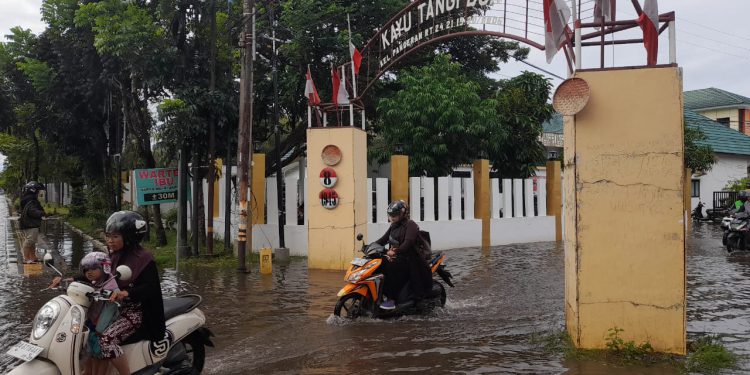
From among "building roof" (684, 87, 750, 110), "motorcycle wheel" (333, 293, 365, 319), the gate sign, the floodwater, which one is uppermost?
"building roof" (684, 87, 750, 110)

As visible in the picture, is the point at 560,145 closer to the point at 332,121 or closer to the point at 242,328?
the point at 332,121

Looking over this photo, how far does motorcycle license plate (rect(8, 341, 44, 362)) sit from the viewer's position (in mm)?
3660

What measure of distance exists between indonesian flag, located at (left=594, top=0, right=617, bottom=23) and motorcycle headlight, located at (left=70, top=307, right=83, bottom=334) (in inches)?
208

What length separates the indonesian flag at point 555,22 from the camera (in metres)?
6.21

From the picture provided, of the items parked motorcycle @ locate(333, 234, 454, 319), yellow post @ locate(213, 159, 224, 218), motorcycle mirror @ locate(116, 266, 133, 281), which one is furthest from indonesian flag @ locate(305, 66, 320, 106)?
motorcycle mirror @ locate(116, 266, 133, 281)

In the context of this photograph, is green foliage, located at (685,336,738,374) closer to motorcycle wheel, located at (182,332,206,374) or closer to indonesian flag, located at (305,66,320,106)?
motorcycle wheel, located at (182,332,206,374)

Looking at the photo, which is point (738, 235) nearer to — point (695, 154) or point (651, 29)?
point (695, 154)

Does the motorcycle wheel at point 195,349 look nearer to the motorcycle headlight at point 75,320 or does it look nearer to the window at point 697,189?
the motorcycle headlight at point 75,320

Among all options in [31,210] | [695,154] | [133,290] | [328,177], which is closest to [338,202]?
[328,177]

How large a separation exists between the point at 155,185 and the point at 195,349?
27.8 ft

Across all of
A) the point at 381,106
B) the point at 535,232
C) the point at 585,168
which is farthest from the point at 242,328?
the point at 535,232

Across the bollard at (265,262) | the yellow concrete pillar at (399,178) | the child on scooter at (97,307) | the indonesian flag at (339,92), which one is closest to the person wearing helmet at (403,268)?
the child on scooter at (97,307)

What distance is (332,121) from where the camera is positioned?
19328 millimetres

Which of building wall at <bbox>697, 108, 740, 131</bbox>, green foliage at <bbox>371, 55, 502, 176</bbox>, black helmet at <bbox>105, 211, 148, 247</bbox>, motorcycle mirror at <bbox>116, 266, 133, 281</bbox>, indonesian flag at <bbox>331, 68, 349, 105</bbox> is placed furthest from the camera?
building wall at <bbox>697, 108, 740, 131</bbox>
